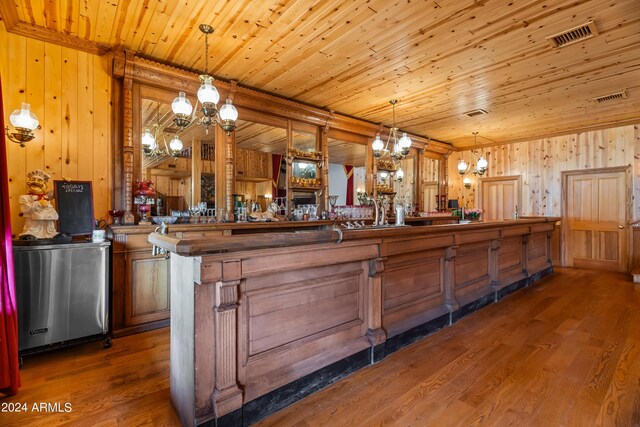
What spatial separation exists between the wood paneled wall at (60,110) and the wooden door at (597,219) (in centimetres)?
869

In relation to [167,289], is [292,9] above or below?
above

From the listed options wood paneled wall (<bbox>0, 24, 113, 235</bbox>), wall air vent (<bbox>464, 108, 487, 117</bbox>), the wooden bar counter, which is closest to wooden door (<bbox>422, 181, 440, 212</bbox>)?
wall air vent (<bbox>464, 108, 487, 117</bbox>)

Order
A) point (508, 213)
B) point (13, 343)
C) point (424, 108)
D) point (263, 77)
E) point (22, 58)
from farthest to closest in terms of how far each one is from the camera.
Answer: point (508, 213), point (424, 108), point (263, 77), point (22, 58), point (13, 343)

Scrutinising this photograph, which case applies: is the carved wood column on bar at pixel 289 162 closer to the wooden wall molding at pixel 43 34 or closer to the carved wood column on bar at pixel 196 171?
the carved wood column on bar at pixel 196 171

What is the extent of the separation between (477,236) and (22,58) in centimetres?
507

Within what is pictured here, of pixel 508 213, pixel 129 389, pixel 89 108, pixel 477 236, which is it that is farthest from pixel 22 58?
pixel 508 213

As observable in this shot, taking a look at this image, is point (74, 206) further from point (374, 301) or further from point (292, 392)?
point (374, 301)

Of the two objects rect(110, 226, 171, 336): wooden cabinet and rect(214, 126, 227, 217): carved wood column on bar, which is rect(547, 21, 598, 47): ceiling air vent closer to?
rect(214, 126, 227, 217): carved wood column on bar

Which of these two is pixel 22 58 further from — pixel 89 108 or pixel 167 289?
pixel 167 289

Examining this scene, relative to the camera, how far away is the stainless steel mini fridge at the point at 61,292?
8.18 feet

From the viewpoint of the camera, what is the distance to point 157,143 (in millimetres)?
3791

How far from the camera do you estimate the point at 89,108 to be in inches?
129

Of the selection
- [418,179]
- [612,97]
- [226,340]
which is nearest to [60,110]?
[226,340]

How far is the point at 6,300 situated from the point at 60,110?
6.72 ft
